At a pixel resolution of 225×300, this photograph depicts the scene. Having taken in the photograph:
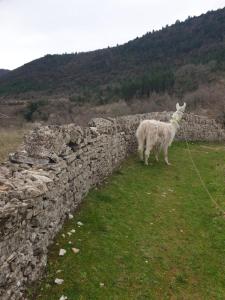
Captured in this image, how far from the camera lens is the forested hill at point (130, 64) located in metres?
85.6

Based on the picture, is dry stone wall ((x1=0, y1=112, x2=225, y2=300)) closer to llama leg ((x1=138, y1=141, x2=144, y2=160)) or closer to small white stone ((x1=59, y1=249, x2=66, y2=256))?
small white stone ((x1=59, y1=249, x2=66, y2=256))

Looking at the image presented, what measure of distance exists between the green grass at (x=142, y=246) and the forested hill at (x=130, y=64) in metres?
65.0

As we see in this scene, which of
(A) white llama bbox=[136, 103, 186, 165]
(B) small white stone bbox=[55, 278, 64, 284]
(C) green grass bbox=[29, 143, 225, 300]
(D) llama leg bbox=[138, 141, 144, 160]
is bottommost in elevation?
(C) green grass bbox=[29, 143, 225, 300]

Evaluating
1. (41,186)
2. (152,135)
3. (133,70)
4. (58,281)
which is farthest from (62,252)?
(133,70)

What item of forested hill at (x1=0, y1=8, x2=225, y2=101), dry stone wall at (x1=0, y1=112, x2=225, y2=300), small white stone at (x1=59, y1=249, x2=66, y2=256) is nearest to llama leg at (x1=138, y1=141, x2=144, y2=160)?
dry stone wall at (x1=0, y1=112, x2=225, y2=300)

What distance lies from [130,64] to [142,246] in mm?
106690

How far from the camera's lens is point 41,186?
6.41 meters

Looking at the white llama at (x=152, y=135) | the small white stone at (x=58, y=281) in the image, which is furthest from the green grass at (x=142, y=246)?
the white llama at (x=152, y=135)

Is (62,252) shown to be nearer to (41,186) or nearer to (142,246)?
(41,186)

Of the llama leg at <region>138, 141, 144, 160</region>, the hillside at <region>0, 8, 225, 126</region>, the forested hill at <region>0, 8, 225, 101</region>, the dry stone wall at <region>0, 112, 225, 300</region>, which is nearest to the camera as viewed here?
the dry stone wall at <region>0, 112, 225, 300</region>

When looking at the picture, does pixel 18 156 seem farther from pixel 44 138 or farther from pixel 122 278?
pixel 122 278

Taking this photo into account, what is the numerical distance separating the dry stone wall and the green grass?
365 millimetres

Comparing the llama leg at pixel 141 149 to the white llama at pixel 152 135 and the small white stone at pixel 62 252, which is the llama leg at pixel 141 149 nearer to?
the white llama at pixel 152 135

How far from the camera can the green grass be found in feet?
21.2
